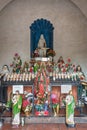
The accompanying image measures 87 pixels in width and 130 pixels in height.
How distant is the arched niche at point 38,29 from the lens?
1201 cm

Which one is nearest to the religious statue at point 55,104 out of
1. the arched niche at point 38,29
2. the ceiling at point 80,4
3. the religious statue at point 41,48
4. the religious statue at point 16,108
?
the religious statue at point 16,108

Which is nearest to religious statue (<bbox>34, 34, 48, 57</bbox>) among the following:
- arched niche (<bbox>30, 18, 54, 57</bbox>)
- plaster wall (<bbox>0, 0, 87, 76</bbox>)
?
arched niche (<bbox>30, 18, 54, 57</bbox>)

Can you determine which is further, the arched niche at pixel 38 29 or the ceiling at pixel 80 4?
the arched niche at pixel 38 29

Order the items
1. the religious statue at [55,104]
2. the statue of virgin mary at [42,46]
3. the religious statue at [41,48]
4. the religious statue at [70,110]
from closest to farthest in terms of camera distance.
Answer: the religious statue at [70,110]
the religious statue at [55,104]
the religious statue at [41,48]
the statue of virgin mary at [42,46]

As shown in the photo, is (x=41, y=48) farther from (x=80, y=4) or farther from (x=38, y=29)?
(x=80, y=4)

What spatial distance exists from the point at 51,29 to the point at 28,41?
3.29ft

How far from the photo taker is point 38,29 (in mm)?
12117

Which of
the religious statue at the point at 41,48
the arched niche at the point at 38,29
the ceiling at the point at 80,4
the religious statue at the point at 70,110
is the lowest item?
the religious statue at the point at 70,110

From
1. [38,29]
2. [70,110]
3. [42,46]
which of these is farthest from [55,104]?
[38,29]

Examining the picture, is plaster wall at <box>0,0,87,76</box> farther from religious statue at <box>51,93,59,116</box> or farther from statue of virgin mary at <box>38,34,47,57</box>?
religious statue at <box>51,93,59,116</box>

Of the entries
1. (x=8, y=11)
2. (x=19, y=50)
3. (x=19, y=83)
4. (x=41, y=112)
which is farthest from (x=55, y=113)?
(x=8, y=11)

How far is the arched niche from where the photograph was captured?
12.0m

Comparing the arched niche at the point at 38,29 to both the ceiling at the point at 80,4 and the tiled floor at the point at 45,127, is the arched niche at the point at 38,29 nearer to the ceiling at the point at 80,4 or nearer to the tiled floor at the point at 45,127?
the ceiling at the point at 80,4

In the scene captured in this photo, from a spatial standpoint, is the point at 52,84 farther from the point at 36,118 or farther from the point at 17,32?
the point at 17,32
